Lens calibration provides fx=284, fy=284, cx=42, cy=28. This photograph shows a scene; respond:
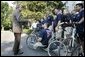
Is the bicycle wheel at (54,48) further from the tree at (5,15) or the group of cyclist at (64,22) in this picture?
the tree at (5,15)

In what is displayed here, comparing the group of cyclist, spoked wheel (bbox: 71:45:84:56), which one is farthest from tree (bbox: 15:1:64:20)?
spoked wheel (bbox: 71:45:84:56)

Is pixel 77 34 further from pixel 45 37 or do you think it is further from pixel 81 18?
pixel 45 37

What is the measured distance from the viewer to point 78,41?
8633 mm

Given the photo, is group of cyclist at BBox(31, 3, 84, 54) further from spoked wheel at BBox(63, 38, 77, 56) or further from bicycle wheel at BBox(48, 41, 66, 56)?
bicycle wheel at BBox(48, 41, 66, 56)

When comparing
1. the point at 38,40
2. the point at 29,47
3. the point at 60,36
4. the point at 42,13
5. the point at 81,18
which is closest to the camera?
the point at 81,18

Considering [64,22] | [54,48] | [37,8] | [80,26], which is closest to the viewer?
[80,26]

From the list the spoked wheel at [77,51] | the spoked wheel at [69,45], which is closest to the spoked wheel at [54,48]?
the spoked wheel at [69,45]

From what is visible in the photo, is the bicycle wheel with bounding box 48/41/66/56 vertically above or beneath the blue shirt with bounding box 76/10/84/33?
beneath

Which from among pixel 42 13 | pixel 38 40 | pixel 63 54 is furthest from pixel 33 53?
pixel 42 13

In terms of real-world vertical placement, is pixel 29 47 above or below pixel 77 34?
below

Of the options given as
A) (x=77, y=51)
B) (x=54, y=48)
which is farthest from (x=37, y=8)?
(x=77, y=51)

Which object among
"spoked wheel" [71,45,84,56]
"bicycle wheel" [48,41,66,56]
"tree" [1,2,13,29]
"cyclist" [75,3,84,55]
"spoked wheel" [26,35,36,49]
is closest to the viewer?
"cyclist" [75,3,84,55]

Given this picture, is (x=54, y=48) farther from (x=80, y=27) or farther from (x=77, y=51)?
(x=80, y=27)

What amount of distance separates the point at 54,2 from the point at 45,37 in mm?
10145
